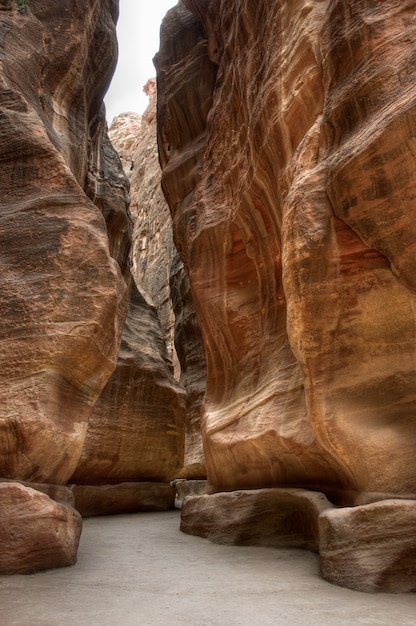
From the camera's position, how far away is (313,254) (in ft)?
16.4

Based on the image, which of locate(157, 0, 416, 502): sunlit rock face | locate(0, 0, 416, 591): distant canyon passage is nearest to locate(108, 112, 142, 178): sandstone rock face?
locate(0, 0, 416, 591): distant canyon passage

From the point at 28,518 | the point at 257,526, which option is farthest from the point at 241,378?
the point at 28,518

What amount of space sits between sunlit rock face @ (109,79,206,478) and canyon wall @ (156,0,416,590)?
4292 mm

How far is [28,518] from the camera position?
4188 mm

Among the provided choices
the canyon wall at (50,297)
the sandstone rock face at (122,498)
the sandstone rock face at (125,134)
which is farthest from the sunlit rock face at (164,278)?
the canyon wall at (50,297)

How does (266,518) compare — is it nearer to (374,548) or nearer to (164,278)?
(374,548)

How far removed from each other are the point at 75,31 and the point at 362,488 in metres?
8.43

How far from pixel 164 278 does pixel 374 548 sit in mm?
19369

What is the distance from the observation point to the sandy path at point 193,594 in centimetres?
307

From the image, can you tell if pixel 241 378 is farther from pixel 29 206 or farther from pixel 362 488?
pixel 29 206

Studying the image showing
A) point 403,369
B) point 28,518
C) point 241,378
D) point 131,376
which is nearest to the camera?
point 28,518

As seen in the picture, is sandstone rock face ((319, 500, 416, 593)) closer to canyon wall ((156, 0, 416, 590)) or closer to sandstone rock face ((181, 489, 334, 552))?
canyon wall ((156, 0, 416, 590))

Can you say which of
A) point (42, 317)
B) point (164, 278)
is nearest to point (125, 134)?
point (164, 278)

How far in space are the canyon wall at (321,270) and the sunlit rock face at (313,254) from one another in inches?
0.7
